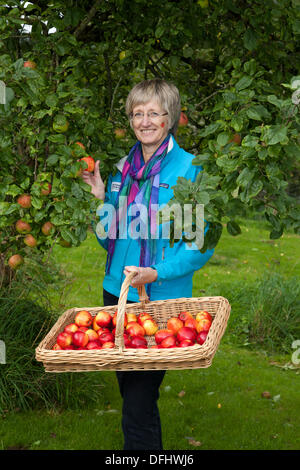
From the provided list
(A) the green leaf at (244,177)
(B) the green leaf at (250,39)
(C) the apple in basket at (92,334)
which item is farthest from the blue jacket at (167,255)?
(A) the green leaf at (244,177)

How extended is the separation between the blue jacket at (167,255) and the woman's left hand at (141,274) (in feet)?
0.15

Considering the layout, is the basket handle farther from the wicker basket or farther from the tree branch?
the tree branch

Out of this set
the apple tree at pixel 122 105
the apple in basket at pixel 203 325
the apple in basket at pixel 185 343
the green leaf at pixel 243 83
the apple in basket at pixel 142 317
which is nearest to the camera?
the apple tree at pixel 122 105

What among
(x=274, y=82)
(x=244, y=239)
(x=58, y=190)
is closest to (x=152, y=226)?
(x=58, y=190)

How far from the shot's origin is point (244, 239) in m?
10.4

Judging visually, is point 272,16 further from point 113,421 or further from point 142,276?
point 113,421

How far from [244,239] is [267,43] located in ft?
24.9

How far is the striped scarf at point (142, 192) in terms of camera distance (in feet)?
9.29

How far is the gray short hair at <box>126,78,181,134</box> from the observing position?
283 cm

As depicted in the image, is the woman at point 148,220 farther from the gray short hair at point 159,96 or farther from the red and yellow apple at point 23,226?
the red and yellow apple at point 23,226

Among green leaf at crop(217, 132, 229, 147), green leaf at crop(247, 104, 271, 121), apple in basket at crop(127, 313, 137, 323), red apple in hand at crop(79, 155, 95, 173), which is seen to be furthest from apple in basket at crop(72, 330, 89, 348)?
green leaf at crop(247, 104, 271, 121)

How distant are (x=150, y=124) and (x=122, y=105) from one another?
83cm

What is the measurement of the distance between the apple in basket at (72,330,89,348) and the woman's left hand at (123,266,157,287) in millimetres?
339
